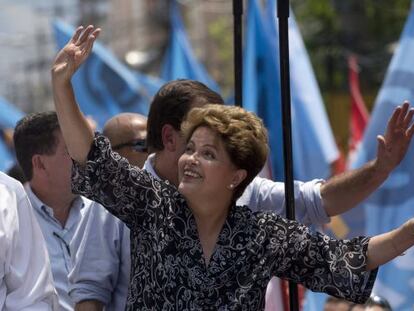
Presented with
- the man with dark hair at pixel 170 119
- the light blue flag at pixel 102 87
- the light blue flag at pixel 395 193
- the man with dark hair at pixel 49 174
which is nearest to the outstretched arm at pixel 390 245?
the man with dark hair at pixel 170 119

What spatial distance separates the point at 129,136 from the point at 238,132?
1550 mm

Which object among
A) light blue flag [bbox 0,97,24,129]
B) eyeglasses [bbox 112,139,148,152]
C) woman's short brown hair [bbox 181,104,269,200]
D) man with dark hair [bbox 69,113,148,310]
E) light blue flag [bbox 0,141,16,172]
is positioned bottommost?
light blue flag [bbox 0,141,16,172]

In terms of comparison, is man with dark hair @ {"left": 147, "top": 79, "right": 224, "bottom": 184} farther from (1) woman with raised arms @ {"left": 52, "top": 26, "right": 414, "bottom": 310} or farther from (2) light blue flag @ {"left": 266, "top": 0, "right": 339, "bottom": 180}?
(2) light blue flag @ {"left": 266, "top": 0, "right": 339, "bottom": 180}

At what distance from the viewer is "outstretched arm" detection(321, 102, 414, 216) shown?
452cm

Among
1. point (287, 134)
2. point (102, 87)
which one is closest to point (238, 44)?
point (287, 134)

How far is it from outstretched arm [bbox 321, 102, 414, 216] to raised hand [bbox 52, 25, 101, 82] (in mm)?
1038

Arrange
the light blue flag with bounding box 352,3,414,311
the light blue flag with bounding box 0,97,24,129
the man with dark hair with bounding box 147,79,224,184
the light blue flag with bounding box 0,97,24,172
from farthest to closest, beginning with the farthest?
1. the light blue flag with bounding box 0,97,24,129
2. the light blue flag with bounding box 0,97,24,172
3. the light blue flag with bounding box 352,3,414,311
4. the man with dark hair with bounding box 147,79,224,184

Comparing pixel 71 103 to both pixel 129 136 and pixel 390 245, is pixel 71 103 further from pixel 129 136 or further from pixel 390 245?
pixel 129 136

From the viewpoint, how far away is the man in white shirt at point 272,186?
458cm

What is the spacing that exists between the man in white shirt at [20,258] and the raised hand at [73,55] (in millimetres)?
414

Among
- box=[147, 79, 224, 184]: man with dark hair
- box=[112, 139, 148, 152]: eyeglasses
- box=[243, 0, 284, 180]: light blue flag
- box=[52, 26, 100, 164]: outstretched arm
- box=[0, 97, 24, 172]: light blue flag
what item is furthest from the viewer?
box=[0, 97, 24, 172]: light blue flag

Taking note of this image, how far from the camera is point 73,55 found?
4.16 meters

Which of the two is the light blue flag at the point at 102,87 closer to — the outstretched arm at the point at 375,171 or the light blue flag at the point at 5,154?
the light blue flag at the point at 5,154

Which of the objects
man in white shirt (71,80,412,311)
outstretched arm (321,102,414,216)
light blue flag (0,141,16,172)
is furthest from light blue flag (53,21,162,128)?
outstretched arm (321,102,414,216)
